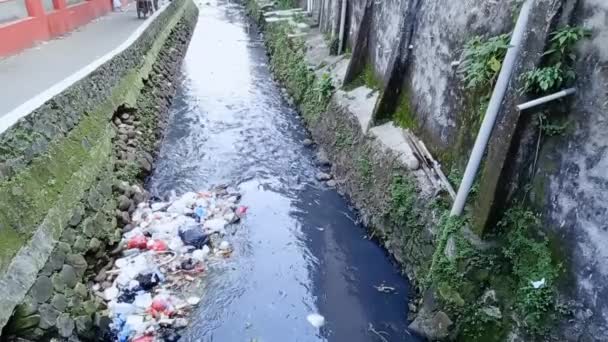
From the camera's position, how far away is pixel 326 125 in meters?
8.36

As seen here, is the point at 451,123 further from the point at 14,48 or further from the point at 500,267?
the point at 14,48

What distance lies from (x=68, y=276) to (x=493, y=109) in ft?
14.7

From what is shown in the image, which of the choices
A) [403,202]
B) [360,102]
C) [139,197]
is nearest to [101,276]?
[139,197]

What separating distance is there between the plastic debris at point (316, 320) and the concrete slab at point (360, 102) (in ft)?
10.1

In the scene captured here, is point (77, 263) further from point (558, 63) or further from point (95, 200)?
point (558, 63)

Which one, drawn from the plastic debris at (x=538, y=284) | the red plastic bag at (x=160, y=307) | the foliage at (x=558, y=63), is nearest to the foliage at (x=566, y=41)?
the foliage at (x=558, y=63)

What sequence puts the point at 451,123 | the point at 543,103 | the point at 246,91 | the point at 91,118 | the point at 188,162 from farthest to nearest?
the point at 246,91
the point at 188,162
the point at 91,118
the point at 451,123
the point at 543,103

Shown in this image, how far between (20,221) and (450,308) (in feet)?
13.4

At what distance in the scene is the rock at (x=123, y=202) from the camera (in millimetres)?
6133

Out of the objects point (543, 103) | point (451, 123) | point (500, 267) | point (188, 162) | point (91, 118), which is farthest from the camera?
point (188, 162)

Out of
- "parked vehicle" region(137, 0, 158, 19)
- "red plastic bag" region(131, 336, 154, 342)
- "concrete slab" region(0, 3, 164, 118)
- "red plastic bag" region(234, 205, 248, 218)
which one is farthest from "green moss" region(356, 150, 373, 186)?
"parked vehicle" region(137, 0, 158, 19)

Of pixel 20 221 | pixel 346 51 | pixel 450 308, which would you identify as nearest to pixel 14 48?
pixel 20 221

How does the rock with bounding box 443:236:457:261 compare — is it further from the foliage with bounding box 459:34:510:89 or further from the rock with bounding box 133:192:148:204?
the rock with bounding box 133:192:148:204

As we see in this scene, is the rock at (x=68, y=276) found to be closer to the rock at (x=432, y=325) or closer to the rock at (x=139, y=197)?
the rock at (x=139, y=197)
